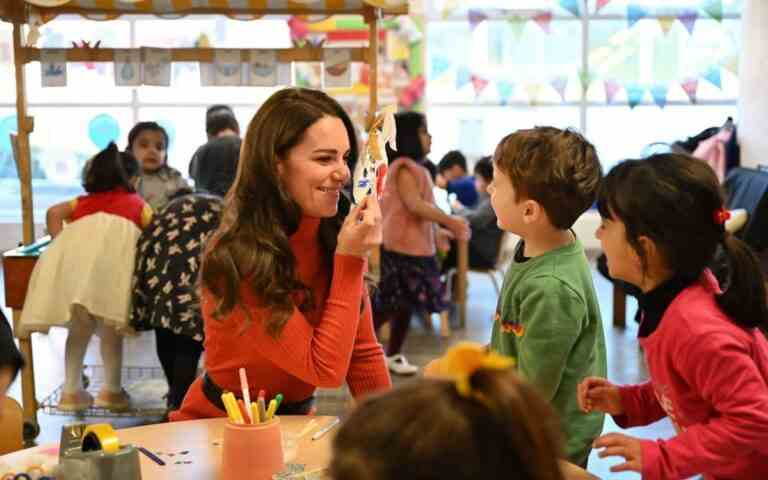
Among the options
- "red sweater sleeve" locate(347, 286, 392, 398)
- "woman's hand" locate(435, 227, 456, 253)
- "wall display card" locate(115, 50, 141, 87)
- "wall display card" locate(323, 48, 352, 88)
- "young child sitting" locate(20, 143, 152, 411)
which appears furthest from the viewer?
"woman's hand" locate(435, 227, 456, 253)

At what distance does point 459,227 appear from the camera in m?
5.78

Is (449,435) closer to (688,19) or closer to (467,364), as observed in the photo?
(467,364)

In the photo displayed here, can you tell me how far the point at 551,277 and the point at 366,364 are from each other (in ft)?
1.48

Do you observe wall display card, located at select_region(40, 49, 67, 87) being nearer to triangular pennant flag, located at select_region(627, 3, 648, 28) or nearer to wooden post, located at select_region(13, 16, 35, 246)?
wooden post, located at select_region(13, 16, 35, 246)

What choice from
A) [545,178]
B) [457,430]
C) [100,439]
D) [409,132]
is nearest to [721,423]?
[545,178]

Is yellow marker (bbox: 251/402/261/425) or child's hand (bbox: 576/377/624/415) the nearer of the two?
yellow marker (bbox: 251/402/261/425)

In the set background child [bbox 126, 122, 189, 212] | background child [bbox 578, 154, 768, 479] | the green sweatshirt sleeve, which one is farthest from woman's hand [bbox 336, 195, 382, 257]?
background child [bbox 126, 122, 189, 212]

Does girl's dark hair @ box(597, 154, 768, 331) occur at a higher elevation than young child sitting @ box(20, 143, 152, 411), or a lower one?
higher

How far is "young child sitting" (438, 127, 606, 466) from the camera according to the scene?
6.57 ft

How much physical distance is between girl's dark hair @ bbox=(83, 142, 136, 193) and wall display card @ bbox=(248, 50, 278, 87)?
65cm

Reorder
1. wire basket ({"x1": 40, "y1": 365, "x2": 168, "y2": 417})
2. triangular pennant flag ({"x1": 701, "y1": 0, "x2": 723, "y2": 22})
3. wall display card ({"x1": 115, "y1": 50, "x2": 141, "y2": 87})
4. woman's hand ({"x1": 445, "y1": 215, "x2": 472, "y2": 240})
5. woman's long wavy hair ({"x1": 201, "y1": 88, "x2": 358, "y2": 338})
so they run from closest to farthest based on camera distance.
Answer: woman's long wavy hair ({"x1": 201, "y1": 88, "x2": 358, "y2": 338}), wall display card ({"x1": 115, "y1": 50, "x2": 141, "y2": 87}), wire basket ({"x1": 40, "y1": 365, "x2": 168, "y2": 417}), woman's hand ({"x1": 445, "y1": 215, "x2": 472, "y2": 240}), triangular pennant flag ({"x1": 701, "y1": 0, "x2": 723, "y2": 22})

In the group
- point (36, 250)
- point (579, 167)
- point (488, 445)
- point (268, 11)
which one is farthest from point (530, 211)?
point (36, 250)

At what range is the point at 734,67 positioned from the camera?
8867mm

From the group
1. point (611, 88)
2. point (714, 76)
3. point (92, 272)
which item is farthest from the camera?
point (611, 88)
